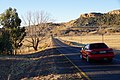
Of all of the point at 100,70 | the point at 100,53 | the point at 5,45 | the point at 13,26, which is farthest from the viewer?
the point at 13,26

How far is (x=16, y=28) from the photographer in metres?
65.5

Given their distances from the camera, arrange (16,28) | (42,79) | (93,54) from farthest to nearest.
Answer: (16,28) → (93,54) → (42,79)

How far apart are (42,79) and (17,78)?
3420 millimetres

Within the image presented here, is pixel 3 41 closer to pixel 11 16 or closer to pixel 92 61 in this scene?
pixel 11 16

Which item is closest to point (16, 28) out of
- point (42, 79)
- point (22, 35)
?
point (22, 35)

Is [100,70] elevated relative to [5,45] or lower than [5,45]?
elevated

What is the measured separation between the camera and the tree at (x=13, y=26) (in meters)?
64.8

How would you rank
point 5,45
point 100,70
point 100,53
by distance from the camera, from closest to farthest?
point 100,70
point 100,53
point 5,45

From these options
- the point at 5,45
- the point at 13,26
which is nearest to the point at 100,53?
the point at 5,45

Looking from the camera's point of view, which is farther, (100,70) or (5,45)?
(5,45)

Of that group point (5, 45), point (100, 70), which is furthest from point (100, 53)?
point (5, 45)

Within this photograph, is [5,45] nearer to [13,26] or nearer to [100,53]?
[13,26]

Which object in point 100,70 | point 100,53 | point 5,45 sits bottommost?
point 5,45

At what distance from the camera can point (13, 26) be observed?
65.6 m
